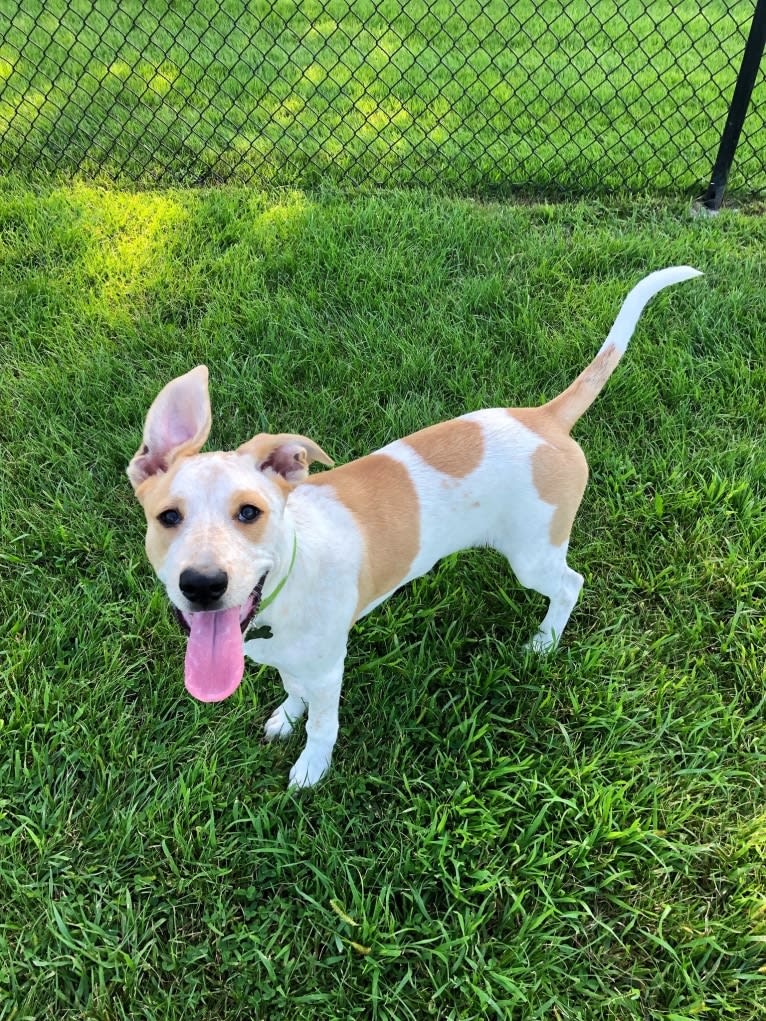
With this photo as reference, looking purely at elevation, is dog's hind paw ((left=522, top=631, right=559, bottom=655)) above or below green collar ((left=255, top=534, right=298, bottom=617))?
below

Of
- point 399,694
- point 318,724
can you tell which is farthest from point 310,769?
point 399,694

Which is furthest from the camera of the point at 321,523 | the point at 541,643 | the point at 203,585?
the point at 541,643

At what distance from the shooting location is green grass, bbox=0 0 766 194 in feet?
18.1

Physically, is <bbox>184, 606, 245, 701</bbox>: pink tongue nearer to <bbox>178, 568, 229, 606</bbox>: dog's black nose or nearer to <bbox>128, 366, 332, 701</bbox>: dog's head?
<bbox>128, 366, 332, 701</bbox>: dog's head

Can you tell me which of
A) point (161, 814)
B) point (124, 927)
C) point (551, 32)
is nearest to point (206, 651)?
point (161, 814)

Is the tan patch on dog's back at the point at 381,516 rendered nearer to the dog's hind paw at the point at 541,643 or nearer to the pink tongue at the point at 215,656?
the pink tongue at the point at 215,656

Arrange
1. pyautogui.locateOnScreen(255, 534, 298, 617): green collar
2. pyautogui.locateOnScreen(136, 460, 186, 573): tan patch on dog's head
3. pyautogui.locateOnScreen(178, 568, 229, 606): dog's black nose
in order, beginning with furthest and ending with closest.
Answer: pyautogui.locateOnScreen(255, 534, 298, 617): green collar < pyautogui.locateOnScreen(136, 460, 186, 573): tan patch on dog's head < pyautogui.locateOnScreen(178, 568, 229, 606): dog's black nose

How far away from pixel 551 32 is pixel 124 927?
8034mm

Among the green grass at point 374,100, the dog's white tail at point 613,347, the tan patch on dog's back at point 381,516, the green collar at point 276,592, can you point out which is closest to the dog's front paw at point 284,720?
the tan patch on dog's back at point 381,516

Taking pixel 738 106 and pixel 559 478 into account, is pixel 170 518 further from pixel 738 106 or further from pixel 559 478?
pixel 738 106

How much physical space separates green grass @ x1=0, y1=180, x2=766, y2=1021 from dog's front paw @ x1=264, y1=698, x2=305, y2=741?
0.06m

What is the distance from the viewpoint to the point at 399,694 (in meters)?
2.80

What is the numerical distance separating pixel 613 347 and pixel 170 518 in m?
1.78

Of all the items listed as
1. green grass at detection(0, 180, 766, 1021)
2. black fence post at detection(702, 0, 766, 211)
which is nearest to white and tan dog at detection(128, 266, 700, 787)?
green grass at detection(0, 180, 766, 1021)
